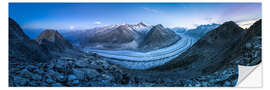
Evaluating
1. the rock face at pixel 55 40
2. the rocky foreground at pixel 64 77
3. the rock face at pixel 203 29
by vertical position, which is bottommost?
the rocky foreground at pixel 64 77

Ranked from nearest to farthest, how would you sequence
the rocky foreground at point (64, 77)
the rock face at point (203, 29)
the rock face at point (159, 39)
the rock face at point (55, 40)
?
the rocky foreground at point (64, 77) → the rock face at point (55, 40) → the rock face at point (203, 29) → the rock face at point (159, 39)

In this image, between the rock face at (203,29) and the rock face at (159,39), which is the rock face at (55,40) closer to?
the rock face at (203,29)

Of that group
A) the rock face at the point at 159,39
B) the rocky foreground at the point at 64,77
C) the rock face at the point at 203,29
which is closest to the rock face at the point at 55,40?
the rocky foreground at the point at 64,77

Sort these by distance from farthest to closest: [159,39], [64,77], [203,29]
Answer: [159,39], [203,29], [64,77]

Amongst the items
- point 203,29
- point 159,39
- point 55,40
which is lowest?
point 55,40

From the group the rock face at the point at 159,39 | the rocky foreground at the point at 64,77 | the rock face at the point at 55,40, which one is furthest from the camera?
the rock face at the point at 159,39

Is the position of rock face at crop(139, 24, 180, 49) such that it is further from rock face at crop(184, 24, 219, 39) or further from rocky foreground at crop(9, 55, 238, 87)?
rocky foreground at crop(9, 55, 238, 87)

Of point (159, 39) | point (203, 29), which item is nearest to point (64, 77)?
point (203, 29)

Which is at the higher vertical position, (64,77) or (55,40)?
(55,40)

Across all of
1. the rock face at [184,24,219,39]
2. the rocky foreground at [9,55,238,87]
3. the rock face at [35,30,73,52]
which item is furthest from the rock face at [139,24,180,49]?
the rocky foreground at [9,55,238,87]

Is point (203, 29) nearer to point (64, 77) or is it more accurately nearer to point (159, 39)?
point (159, 39)
